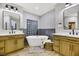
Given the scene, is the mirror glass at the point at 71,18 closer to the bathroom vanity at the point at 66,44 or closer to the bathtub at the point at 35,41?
the bathroom vanity at the point at 66,44

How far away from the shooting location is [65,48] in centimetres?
295

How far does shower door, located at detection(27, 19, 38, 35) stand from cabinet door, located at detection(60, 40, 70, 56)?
0.78 metres

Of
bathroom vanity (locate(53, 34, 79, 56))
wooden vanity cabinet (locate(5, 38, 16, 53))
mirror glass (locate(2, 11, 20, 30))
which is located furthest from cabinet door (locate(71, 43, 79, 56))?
wooden vanity cabinet (locate(5, 38, 16, 53))

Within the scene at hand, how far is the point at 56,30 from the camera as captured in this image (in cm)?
287

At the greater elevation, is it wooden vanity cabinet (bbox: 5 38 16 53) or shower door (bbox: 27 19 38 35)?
shower door (bbox: 27 19 38 35)

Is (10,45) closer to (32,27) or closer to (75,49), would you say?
(32,27)

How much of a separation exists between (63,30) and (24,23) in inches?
41.1

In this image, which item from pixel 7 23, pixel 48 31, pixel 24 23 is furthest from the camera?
pixel 7 23

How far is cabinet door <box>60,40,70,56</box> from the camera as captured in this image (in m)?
2.84

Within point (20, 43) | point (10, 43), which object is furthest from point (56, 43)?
point (10, 43)

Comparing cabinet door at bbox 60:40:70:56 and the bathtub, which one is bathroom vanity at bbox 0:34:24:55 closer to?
the bathtub

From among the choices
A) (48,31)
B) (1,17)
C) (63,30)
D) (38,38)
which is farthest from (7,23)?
(63,30)

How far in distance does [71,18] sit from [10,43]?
6.04ft

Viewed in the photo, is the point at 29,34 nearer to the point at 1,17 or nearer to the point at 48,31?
the point at 48,31
